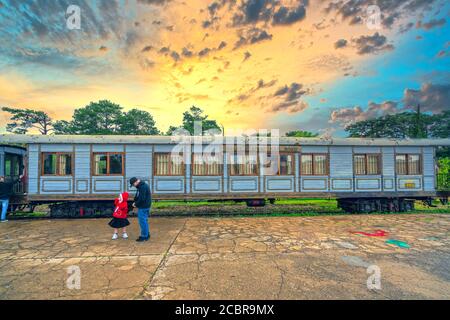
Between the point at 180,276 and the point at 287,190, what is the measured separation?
6889mm

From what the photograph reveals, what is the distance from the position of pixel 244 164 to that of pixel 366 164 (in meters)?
6.05

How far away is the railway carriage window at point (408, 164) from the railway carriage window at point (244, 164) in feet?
23.3

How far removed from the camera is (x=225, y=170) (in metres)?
9.15

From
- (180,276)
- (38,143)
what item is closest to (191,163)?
(180,276)

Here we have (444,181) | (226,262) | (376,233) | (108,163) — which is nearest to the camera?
(226,262)

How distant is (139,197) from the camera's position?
5320 mm

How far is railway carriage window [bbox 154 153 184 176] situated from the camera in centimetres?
891

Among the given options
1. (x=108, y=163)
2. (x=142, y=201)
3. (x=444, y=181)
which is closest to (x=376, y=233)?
(x=142, y=201)

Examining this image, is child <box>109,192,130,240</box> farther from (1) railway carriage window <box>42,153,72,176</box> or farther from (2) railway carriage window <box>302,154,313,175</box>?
(2) railway carriage window <box>302,154,313,175</box>

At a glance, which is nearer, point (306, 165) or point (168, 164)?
point (168, 164)

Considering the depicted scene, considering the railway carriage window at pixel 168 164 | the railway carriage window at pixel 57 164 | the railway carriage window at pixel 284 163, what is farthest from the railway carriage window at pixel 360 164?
the railway carriage window at pixel 57 164

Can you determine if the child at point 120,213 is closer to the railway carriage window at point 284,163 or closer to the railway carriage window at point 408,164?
the railway carriage window at point 284,163

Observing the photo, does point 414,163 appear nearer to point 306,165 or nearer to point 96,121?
point 306,165
